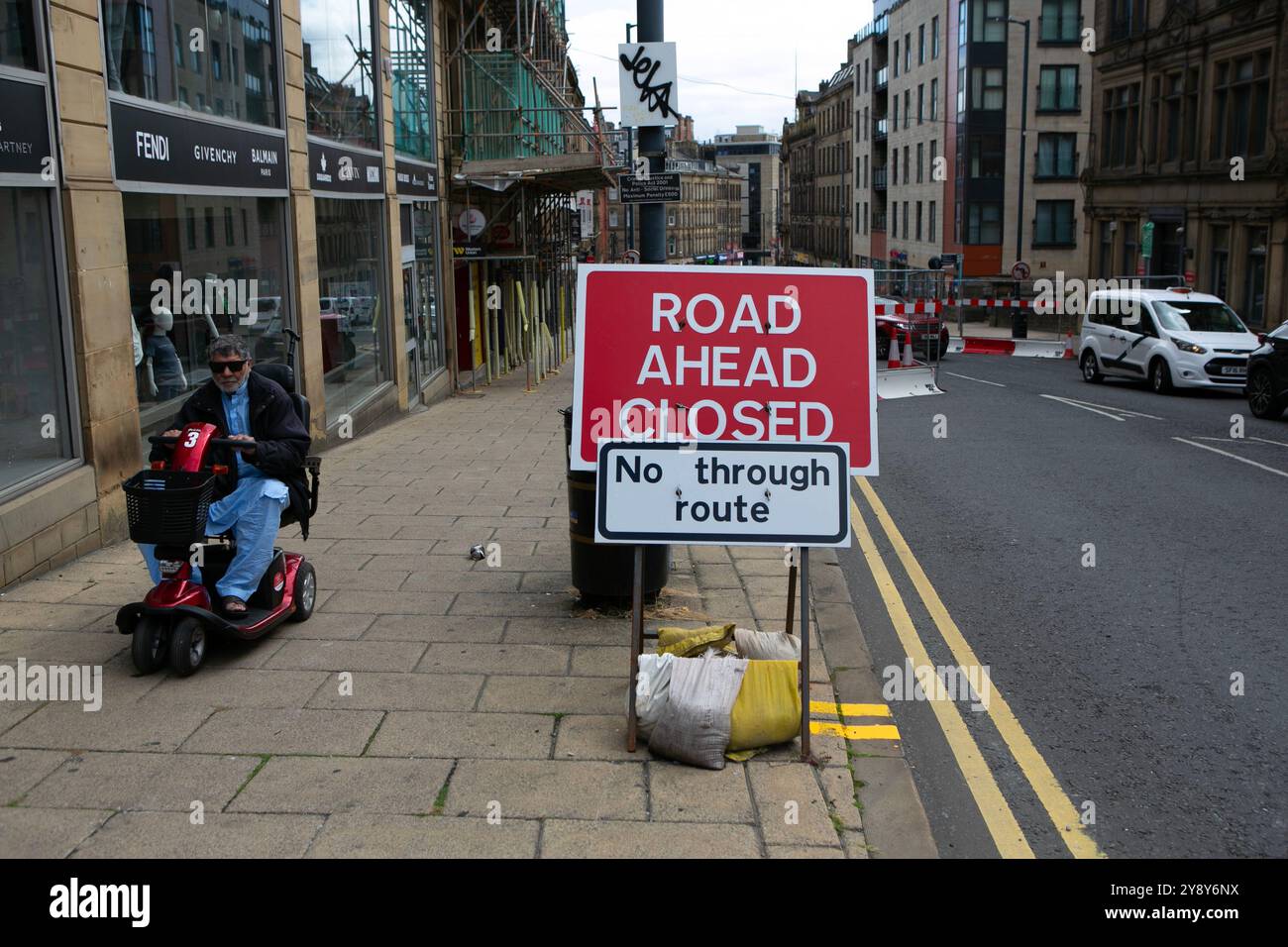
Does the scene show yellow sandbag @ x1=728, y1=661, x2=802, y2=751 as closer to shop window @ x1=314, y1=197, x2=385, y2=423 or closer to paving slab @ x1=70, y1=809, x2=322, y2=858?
paving slab @ x1=70, y1=809, x2=322, y2=858

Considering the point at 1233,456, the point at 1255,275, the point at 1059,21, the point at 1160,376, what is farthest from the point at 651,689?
the point at 1059,21

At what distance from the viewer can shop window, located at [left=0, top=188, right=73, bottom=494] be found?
8.12 meters

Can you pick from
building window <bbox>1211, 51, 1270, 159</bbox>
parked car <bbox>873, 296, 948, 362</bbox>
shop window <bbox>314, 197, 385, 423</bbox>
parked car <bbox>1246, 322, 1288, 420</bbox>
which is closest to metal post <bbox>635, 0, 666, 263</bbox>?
shop window <bbox>314, 197, 385, 423</bbox>

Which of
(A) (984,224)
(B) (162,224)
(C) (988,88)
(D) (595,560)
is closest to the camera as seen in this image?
(D) (595,560)

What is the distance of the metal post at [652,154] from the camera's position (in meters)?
9.55

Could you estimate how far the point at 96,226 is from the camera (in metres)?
8.85

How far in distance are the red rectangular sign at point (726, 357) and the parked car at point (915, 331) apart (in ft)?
75.4

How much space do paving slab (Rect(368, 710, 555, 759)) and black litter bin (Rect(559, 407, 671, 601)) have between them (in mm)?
1701

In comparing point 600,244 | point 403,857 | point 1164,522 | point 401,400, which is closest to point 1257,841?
point 403,857

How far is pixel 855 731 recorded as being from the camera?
5.82 m

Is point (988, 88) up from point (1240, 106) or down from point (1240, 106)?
up

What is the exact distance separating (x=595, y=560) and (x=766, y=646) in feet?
5.47

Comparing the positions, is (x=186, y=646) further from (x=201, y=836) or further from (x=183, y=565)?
(x=201, y=836)
